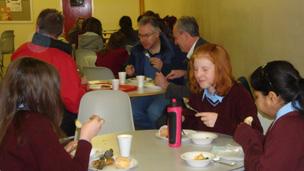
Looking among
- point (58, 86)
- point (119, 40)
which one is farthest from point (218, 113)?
point (119, 40)

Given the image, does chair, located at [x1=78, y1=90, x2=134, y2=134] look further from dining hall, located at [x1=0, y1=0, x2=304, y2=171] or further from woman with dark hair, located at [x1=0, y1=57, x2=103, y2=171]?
woman with dark hair, located at [x1=0, y1=57, x2=103, y2=171]

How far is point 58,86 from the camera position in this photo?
182 cm

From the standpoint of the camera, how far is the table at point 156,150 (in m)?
1.92

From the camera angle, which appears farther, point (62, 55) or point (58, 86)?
point (62, 55)

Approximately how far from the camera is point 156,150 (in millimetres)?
2197

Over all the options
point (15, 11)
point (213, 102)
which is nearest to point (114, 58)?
point (213, 102)

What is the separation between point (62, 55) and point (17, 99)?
178 centimetres

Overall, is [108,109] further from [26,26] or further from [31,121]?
[26,26]

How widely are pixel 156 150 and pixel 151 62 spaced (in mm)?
2196

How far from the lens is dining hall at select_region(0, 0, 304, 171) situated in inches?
68.1

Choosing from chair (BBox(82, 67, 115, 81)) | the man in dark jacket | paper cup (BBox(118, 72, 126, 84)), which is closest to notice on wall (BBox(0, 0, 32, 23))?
chair (BBox(82, 67, 115, 81))

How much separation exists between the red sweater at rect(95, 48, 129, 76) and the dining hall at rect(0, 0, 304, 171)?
13mm

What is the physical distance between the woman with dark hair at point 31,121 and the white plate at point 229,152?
63 cm

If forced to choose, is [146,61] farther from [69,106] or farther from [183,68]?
[69,106]
